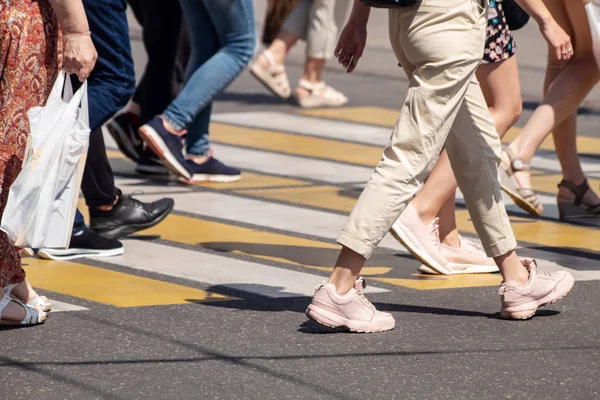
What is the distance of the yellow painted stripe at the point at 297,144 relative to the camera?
884 centimetres

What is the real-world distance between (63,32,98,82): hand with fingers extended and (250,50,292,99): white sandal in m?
7.02

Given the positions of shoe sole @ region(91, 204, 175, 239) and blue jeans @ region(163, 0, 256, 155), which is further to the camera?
blue jeans @ region(163, 0, 256, 155)

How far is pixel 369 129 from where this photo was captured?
32.9ft

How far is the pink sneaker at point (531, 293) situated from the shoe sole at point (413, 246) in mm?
579

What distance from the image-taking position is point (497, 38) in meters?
5.75

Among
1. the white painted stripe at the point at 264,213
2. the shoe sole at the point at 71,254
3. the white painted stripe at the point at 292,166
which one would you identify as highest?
the shoe sole at the point at 71,254

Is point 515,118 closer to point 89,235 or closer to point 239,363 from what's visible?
point 89,235

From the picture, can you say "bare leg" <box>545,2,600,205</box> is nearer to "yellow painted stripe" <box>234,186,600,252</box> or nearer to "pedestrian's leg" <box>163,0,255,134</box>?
"yellow painted stripe" <box>234,186,600,252</box>

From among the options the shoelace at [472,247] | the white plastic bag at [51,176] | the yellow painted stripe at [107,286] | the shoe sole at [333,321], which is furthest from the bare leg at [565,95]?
the white plastic bag at [51,176]

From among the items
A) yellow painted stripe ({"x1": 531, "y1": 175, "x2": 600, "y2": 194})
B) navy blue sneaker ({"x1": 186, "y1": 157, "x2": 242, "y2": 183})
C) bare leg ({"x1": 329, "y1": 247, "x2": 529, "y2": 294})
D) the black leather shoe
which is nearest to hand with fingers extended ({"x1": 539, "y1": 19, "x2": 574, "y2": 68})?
bare leg ({"x1": 329, "y1": 247, "x2": 529, "y2": 294})

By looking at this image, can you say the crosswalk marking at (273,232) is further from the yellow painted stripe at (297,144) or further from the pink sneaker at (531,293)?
the pink sneaker at (531,293)

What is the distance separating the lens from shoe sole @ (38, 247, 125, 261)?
5.71 meters

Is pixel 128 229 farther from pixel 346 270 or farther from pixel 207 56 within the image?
pixel 207 56

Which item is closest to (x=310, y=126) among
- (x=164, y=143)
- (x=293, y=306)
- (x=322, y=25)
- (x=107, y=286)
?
(x=322, y=25)
